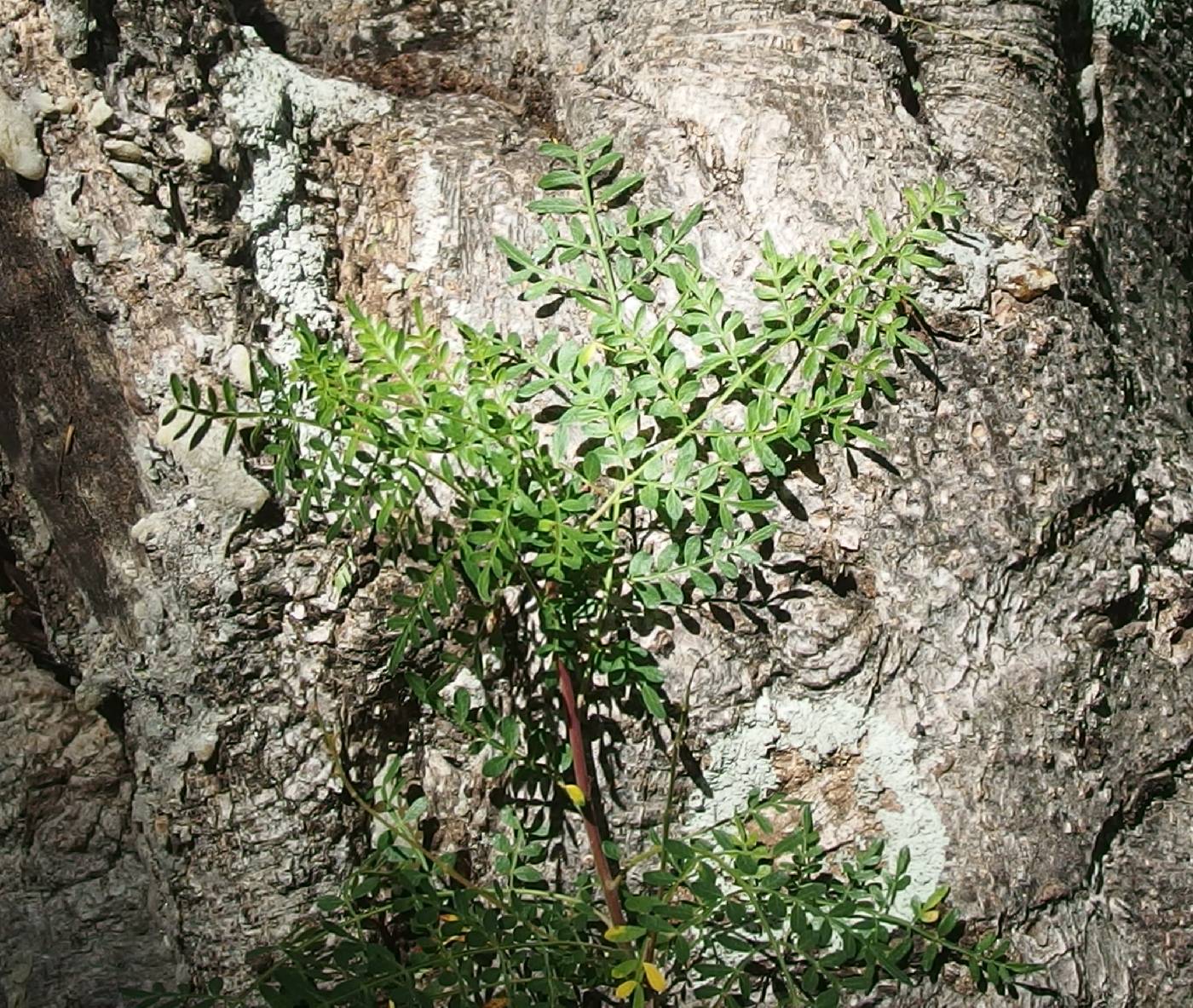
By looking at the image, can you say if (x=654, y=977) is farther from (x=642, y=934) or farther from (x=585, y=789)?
(x=585, y=789)

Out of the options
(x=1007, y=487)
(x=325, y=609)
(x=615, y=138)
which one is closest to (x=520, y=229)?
(x=615, y=138)

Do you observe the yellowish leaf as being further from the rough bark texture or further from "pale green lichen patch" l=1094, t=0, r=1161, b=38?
"pale green lichen patch" l=1094, t=0, r=1161, b=38

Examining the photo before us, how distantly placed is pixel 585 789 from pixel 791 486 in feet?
1.43

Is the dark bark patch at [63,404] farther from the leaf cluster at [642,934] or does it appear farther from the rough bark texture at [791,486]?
the leaf cluster at [642,934]

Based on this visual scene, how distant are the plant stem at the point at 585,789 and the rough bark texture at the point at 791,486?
3.2 inches

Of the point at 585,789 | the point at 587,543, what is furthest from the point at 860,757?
the point at 587,543

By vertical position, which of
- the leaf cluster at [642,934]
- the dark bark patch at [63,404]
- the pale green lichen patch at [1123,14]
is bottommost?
the leaf cluster at [642,934]

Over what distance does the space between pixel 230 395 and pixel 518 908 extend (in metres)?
0.65

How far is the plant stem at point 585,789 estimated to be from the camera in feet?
4.98

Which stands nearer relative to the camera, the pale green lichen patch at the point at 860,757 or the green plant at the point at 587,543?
the green plant at the point at 587,543

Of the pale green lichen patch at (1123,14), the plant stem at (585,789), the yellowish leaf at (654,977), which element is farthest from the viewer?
the pale green lichen patch at (1123,14)

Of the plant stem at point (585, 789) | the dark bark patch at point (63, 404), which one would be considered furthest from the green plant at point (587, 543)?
the dark bark patch at point (63, 404)

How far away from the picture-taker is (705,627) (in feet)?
5.19

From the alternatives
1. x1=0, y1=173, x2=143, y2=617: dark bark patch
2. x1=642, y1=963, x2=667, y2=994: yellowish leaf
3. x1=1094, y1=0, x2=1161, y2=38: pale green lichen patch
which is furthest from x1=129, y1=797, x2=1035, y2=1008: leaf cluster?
x1=1094, y1=0, x2=1161, y2=38: pale green lichen patch
